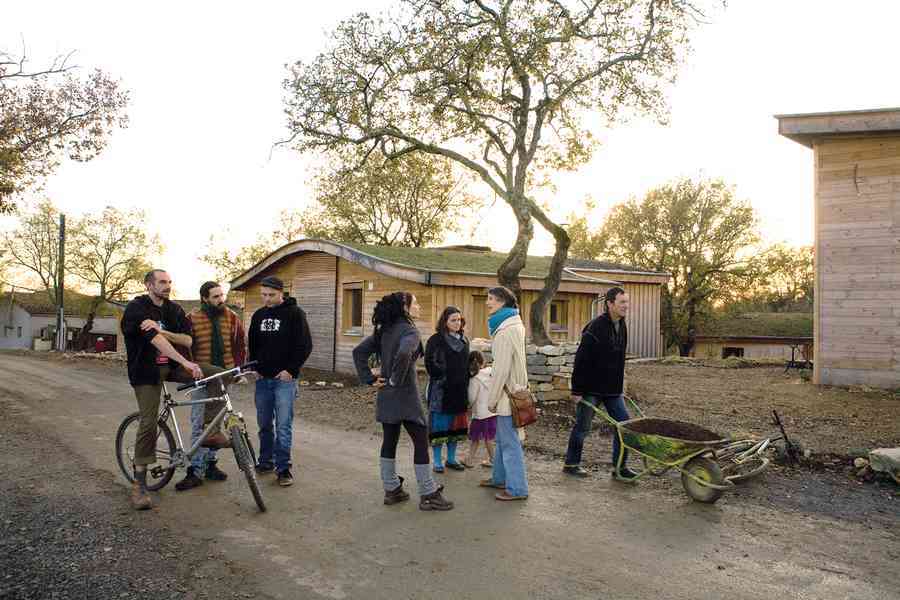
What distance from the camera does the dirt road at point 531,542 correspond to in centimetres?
407

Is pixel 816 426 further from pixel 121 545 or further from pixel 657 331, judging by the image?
pixel 657 331

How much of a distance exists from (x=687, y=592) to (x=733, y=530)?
1529 mm

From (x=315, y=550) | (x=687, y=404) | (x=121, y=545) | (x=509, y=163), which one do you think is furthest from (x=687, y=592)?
(x=509, y=163)

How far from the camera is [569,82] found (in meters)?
14.6

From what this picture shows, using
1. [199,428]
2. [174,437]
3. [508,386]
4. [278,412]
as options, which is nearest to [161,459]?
[174,437]

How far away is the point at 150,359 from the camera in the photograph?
573 cm

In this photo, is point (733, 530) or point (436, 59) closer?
point (733, 530)

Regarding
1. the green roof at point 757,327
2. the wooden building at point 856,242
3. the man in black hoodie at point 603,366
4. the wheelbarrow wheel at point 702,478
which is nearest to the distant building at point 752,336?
the green roof at point 757,327

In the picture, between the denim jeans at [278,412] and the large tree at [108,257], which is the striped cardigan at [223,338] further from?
the large tree at [108,257]

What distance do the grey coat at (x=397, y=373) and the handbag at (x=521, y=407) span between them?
2.81 ft

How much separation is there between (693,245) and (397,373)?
123 ft

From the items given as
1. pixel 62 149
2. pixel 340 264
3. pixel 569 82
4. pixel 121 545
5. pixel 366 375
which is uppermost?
pixel 569 82

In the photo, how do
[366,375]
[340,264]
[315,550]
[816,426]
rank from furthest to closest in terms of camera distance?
[340,264] < [816,426] < [366,375] < [315,550]

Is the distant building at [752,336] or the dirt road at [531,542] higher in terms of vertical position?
the distant building at [752,336]
